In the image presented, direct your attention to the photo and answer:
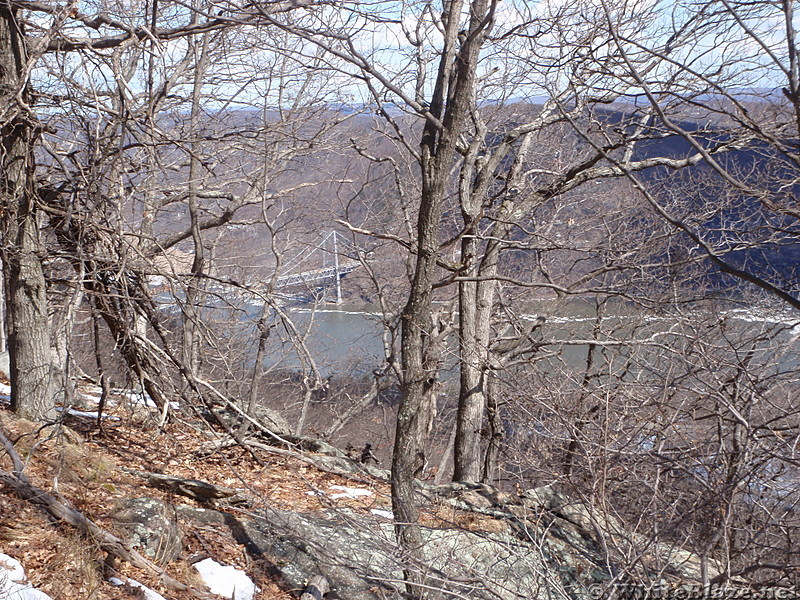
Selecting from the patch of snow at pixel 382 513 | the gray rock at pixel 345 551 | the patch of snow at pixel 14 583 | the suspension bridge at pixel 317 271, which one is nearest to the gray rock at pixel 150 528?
the gray rock at pixel 345 551

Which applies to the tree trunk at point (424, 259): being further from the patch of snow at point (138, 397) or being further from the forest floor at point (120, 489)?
the patch of snow at point (138, 397)

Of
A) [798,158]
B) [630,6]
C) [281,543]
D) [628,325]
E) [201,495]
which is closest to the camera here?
[798,158]

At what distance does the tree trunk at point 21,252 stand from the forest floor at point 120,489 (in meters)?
0.35

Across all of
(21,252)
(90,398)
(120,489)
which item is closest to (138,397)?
(120,489)

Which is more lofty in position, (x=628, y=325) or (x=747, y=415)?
(x=747, y=415)

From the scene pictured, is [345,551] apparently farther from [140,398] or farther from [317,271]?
[317,271]

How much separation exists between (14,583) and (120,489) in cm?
202

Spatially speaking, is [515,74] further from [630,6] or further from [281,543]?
[281,543]

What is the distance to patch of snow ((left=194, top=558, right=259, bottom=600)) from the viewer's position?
455cm

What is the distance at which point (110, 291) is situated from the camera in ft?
19.6

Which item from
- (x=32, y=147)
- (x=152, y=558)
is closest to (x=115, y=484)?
(x=152, y=558)

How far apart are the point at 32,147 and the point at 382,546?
4462mm

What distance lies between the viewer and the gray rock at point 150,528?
4496 millimetres

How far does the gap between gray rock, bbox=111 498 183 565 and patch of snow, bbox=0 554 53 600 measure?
35.5 inches
